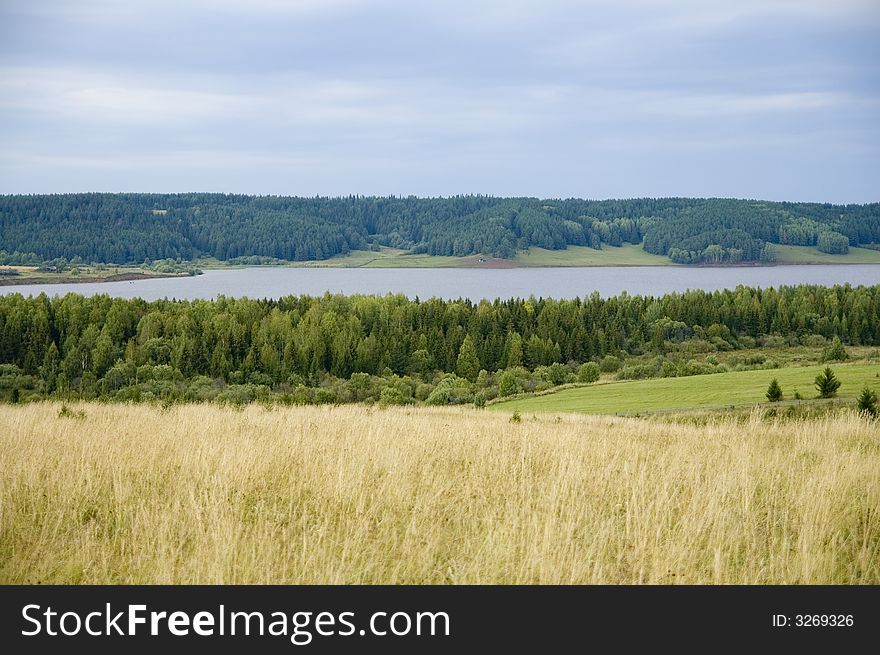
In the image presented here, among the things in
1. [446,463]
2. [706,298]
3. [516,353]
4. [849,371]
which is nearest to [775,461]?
[446,463]

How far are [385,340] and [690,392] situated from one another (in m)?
49.6

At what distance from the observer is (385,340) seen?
86688mm

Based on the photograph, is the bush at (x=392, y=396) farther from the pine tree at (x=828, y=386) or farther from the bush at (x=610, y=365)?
the pine tree at (x=828, y=386)

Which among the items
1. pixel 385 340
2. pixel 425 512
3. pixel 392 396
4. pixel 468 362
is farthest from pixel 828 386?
pixel 385 340

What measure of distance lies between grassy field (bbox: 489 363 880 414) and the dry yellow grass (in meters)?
23.8

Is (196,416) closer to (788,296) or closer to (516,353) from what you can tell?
(516,353)

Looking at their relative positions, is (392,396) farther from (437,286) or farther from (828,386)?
(437,286)

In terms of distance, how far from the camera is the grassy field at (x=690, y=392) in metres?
34.2

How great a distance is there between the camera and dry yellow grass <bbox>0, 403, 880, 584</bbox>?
577cm

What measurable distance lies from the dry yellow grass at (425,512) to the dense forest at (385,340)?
176 ft

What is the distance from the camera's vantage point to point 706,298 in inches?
4205

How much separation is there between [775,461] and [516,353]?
76894 millimetres

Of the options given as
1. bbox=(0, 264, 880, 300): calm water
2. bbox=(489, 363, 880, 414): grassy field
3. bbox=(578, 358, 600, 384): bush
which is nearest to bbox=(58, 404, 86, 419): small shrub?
bbox=(489, 363, 880, 414): grassy field

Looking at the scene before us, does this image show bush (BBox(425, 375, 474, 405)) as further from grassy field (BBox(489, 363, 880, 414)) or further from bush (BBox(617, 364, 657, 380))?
bush (BBox(617, 364, 657, 380))
